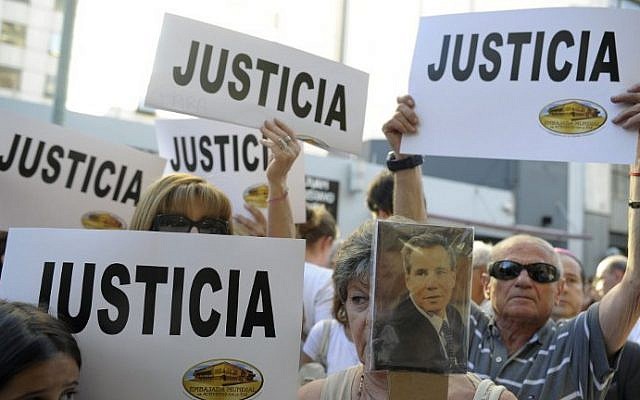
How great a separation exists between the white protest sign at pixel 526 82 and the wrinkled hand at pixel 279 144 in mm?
442

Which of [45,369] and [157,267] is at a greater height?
[157,267]

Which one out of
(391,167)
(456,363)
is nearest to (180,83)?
(391,167)

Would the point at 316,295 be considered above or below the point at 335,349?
above

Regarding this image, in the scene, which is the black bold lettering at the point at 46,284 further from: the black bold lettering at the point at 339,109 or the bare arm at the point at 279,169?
the black bold lettering at the point at 339,109

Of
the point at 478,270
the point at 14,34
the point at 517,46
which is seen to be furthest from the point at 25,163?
the point at 14,34

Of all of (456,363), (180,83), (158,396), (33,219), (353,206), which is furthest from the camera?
(353,206)

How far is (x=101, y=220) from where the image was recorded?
335 cm

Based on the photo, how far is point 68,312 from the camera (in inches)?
73.5

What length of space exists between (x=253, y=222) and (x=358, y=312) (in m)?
1.63

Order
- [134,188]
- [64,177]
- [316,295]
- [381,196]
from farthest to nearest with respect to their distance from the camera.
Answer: [316,295]
[381,196]
[134,188]
[64,177]

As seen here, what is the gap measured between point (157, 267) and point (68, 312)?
243 millimetres

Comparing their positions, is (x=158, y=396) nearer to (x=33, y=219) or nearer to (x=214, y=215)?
(x=214, y=215)

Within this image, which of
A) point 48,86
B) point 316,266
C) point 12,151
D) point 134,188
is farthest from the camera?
point 48,86

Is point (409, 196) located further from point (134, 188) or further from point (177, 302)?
point (134, 188)
